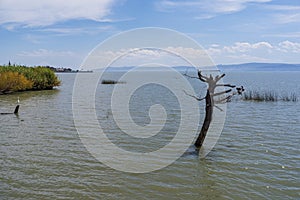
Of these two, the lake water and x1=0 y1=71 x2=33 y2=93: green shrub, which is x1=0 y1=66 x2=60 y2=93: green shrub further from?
the lake water

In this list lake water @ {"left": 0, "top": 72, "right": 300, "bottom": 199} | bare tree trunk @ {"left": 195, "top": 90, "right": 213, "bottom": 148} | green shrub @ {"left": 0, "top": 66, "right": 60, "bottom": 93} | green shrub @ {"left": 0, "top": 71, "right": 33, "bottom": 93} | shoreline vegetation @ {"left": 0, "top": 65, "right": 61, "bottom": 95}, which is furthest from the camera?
green shrub @ {"left": 0, "top": 66, "right": 60, "bottom": 93}

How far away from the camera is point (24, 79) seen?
48031mm

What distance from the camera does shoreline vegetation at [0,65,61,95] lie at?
44406mm

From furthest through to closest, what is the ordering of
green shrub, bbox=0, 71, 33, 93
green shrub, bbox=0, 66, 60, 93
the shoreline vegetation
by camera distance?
green shrub, bbox=0, 66, 60, 93
the shoreline vegetation
green shrub, bbox=0, 71, 33, 93

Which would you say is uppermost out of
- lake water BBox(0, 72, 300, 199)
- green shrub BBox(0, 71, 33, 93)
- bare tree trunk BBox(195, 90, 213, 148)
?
green shrub BBox(0, 71, 33, 93)

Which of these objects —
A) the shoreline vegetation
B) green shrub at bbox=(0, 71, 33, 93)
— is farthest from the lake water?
the shoreline vegetation

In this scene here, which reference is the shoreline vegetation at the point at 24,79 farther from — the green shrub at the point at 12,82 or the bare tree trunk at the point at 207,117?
the bare tree trunk at the point at 207,117

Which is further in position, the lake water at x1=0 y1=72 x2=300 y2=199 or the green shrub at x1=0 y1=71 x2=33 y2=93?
the green shrub at x1=0 y1=71 x2=33 y2=93

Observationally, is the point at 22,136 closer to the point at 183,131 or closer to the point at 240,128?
the point at 183,131

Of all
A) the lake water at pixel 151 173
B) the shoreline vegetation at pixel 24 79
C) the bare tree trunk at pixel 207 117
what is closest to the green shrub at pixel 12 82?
the shoreline vegetation at pixel 24 79

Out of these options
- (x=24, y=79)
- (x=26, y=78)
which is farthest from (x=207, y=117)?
(x=26, y=78)

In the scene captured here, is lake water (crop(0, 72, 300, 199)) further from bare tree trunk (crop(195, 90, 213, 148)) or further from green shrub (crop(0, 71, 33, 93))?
green shrub (crop(0, 71, 33, 93))

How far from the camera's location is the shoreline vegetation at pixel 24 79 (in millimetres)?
44406

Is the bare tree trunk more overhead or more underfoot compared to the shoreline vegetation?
more underfoot
